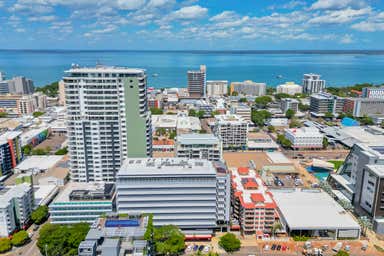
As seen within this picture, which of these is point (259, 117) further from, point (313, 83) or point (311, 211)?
point (313, 83)

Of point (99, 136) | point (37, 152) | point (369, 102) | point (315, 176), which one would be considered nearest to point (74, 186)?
point (99, 136)

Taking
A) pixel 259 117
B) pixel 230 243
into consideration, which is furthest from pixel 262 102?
pixel 230 243

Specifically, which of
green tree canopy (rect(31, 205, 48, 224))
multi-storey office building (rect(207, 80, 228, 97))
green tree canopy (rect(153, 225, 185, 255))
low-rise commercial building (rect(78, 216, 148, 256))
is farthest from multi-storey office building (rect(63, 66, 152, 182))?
multi-storey office building (rect(207, 80, 228, 97))

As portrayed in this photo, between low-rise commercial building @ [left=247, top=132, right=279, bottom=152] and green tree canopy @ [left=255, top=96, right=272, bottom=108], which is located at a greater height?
green tree canopy @ [left=255, top=96, right=272, bottom=108]

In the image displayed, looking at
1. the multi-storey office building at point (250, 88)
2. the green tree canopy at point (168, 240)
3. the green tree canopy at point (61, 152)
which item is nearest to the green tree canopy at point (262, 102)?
the multi-storey office building at point (250, 88)

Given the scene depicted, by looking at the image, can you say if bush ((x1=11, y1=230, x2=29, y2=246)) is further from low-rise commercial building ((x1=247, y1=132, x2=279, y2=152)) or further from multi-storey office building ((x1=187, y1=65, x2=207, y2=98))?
multi-storey office building ((x1=187, y1=65, x2=207, y2=98))

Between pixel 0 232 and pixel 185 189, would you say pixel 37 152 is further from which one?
pixel 185 189
